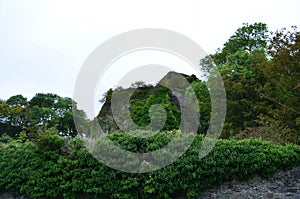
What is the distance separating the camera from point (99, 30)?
38.1 feet

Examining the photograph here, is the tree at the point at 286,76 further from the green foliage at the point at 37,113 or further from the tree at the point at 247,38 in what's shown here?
the green foliage at the point at 37,113

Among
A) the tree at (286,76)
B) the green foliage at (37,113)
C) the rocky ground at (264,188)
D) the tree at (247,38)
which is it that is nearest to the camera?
the rocky ground at (264,188)

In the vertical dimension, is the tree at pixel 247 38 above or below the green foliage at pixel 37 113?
above

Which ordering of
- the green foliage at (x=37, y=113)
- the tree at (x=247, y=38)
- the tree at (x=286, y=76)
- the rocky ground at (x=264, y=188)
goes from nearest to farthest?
the rocky ground at (x=264, y=188), the tree at (x=286, y=76), the tree at (x=247, y=38), the green foliage at (x=37, y=113)

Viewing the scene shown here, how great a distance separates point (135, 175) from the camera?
783cm

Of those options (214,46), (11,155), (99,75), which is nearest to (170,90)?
(214,46)

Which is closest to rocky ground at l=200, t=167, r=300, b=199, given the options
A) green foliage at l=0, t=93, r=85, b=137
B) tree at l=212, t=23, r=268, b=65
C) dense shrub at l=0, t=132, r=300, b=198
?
dense shrub at l=0, t=132, r=300, b=198

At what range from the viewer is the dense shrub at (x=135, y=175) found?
7.66m

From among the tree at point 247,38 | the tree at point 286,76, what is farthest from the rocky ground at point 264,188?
the tree at point 247,38

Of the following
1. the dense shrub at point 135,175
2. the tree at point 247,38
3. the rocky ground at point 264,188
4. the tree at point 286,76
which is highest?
the tree at point 247,38

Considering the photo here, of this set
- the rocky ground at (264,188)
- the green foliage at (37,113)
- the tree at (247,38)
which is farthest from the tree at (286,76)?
the green foliage at (37,113)

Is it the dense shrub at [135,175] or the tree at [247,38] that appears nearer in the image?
the dense shrub at [135,175]

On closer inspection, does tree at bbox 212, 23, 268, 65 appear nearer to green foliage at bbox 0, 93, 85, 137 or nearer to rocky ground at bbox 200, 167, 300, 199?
green foliage at bbox 0, 93, 85, 137

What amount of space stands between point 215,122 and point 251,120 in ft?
6.85
